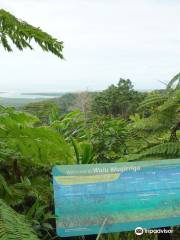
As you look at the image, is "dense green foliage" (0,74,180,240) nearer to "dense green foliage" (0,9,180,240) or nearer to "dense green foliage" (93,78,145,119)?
"dense green foliage" (0,9,180,240)

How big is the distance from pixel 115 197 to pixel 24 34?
1191mm

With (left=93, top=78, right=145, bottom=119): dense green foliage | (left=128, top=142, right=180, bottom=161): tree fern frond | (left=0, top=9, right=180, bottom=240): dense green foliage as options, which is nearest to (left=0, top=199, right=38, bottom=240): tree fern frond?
(left=0, top=9, right=180, bottom=240): dense green foliage

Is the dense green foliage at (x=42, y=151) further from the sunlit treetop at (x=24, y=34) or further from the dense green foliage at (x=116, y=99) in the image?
the dense green foliage at (x=116, y=99)

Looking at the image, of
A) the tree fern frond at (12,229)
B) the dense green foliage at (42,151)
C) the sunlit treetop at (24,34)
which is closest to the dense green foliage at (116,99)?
the dense green foliage at (42,151)

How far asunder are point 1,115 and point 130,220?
3.59 ft

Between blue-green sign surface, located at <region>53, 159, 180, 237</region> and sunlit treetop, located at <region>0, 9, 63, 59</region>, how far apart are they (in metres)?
0.83

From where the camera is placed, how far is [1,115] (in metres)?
3.02

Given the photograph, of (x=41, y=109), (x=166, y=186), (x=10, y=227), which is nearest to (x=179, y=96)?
(x=166, y=186)

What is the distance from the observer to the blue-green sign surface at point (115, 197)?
283 cm

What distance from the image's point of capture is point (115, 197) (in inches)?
114

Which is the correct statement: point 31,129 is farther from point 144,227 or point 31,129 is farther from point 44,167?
point 144,227

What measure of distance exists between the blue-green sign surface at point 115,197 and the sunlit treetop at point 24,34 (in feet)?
2.71

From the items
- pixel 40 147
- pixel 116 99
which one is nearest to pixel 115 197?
pixel 40 147

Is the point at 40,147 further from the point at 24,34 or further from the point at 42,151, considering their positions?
the point at 24,34
